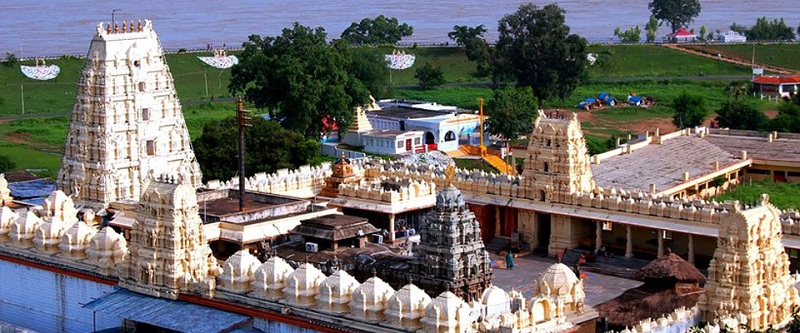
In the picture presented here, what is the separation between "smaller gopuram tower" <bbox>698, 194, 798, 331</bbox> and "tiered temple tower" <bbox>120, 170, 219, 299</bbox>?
11136mm

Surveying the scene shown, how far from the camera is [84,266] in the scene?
4019cm

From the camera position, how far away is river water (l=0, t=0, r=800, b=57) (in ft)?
423

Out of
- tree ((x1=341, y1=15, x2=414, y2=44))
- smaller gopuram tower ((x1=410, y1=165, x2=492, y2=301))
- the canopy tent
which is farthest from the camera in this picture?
the canopy tent

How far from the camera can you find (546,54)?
88250 millimetres

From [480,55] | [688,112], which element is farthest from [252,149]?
[480,55]

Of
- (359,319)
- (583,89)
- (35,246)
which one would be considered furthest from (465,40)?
(359,319)

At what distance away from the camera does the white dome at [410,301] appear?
3272cm

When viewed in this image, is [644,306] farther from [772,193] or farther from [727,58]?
[727,58]

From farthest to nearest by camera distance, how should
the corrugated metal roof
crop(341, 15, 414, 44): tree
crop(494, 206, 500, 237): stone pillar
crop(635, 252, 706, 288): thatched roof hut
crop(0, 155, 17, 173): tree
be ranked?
crop(341, 15, 414, 44): tree < crop(0, 155, 17, 173): tree < crop(494, 206, 500, 237): stone pillar < crop(635, 252, 706, 288): thatched roof hut < the corrugated metal roof

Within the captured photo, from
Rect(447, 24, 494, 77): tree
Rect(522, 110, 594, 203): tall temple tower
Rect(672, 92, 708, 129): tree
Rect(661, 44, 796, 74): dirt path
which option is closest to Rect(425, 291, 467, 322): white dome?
Rect(522, 110, 594, 203): tall temple tower

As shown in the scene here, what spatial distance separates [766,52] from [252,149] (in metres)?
52.8

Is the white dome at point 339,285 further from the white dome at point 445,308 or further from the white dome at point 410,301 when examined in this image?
the white dome at point 445,308

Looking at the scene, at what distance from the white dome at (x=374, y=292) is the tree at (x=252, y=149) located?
94.2 feet

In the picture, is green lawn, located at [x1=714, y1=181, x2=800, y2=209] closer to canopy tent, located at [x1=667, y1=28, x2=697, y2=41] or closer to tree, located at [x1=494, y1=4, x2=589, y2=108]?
tree, located at [x1=494, y1=4, x2=589, y2=108]
